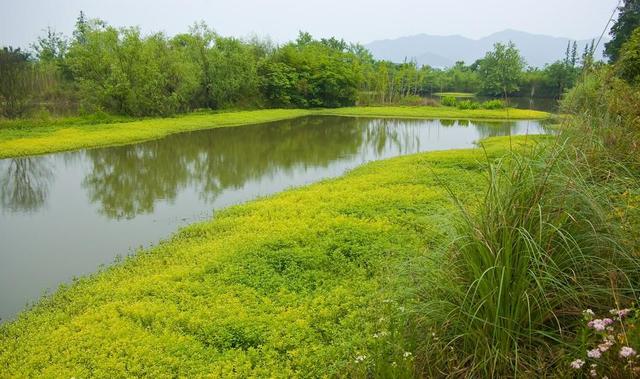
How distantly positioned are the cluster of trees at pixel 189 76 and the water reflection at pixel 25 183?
44.5 ft

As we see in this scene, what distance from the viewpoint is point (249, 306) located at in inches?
213

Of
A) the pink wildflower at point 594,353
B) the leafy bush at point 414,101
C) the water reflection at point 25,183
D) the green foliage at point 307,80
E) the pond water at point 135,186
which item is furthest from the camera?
the leafy bush at point 414,101

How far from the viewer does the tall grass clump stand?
3.09 m

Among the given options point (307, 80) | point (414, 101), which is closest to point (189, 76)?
point (307, 80)

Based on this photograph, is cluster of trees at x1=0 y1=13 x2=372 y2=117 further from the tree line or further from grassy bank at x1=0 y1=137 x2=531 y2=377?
grassy bank at x1=0 y1=137 x2=531 y2=377

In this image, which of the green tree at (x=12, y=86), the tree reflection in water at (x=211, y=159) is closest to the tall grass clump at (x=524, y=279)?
the tree reflection in water at (x=211, y=159)

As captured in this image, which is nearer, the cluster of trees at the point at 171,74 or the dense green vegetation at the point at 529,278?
the dense green vegetation at the point at 529,278

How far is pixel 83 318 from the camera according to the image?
5.30 m

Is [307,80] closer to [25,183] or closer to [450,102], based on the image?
[450,102]

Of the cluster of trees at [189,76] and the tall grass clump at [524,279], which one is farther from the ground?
the cluster of trees at [189,76]

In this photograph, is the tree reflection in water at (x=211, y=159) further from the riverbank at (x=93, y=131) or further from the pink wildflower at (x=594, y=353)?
the pink wildflower at (x=594, y=353)

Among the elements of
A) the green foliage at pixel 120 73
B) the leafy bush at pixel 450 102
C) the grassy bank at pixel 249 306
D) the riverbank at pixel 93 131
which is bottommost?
the grassy bank at pixel 249 306

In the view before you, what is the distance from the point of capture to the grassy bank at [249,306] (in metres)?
4.26

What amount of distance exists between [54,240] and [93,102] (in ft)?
80.6
